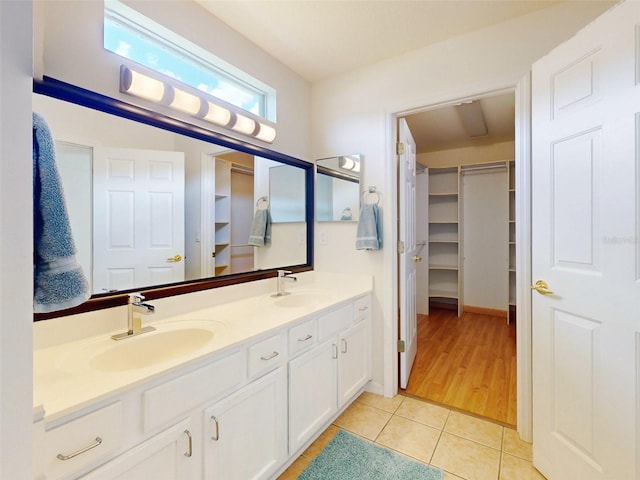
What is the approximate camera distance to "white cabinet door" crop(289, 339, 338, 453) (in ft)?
4.79

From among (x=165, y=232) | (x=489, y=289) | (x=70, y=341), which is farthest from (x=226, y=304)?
(x=489, y=289)

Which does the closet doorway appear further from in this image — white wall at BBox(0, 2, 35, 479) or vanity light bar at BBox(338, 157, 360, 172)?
white wall at BBox(0, 2, 35, 479)

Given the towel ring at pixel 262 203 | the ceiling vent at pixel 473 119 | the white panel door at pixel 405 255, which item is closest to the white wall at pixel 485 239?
the ceiling vent at pixel 473 119

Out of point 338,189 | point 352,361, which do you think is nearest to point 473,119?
point 338,189

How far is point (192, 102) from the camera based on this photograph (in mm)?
1544

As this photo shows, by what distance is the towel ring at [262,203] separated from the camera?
2.07m

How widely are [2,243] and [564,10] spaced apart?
2.40 m

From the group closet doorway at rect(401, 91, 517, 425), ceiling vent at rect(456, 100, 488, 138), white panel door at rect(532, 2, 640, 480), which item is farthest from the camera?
closet doorway at rect(401, 91, 517, 425)

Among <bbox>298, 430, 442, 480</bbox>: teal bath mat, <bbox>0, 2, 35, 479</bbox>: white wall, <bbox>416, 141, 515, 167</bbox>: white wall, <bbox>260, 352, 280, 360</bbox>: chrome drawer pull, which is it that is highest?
<bbox>416, 141, 515, 167</bbox>: white wall

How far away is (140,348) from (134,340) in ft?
0.14

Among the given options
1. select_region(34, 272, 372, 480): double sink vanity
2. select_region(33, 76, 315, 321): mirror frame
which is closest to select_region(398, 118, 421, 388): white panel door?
select_region(34, 272, 372, 480): double sink vanity

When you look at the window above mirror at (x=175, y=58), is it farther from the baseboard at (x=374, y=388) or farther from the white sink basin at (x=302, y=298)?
the baseboard at (x=374, y=388)

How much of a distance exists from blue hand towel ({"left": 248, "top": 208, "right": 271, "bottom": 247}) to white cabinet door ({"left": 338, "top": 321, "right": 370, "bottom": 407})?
829 millimetres

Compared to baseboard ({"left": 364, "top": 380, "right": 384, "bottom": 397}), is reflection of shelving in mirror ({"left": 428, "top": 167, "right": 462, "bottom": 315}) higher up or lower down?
higher up
